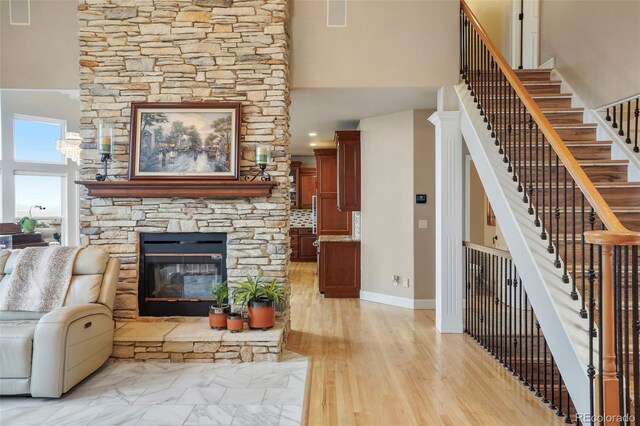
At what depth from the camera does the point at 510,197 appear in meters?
3.12

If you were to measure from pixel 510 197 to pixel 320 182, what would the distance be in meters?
4.19

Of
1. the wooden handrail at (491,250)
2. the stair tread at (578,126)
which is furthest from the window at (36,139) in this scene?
the stair tread at (578,126)

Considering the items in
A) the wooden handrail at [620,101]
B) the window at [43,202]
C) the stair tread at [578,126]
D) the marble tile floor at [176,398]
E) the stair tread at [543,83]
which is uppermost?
the stair tread at [543,83]

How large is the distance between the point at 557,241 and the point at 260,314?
241 centimetres

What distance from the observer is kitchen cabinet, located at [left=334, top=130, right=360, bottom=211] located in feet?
19.3

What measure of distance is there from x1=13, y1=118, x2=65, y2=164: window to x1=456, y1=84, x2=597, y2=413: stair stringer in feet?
23.3

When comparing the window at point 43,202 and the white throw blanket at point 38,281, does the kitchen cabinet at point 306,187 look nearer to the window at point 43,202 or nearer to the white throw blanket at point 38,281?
the window at point 43,202

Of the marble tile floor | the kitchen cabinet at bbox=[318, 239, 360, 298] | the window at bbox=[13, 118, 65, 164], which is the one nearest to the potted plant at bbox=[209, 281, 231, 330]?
the marble tile floor

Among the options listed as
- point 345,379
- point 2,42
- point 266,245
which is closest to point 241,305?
point 266,245

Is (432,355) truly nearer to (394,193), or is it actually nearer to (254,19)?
(394,193)

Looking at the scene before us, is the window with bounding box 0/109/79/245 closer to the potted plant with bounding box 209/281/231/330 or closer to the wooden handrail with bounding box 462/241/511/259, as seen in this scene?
the potted plant with bounding box 209/281/231/330

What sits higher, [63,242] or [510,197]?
[510,197]

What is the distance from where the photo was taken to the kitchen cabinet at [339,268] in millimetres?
5891

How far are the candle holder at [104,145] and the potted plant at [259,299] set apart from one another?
169cm
